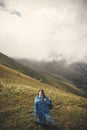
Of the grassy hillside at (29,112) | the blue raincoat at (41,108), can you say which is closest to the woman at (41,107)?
the blue raincoat at (41,108)

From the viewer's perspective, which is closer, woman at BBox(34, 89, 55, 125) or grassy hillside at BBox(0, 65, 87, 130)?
woman at BBox(34, 89, 55, 125)

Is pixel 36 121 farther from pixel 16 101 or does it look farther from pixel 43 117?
pixel 16 101

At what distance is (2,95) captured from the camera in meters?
30.2

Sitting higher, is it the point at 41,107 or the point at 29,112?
the point at 41,107

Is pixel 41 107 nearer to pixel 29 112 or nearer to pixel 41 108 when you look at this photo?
pixel 41 108

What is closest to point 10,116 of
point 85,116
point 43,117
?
point 43,117

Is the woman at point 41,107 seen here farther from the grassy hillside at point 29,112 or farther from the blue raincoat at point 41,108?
the grassy hillside at point 29,112

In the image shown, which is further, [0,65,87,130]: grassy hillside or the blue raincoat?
[0,65,87,130]: grassy hillside

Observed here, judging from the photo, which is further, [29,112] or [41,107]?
[29,112]

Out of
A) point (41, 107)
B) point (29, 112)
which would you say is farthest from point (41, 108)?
point (29, 112)

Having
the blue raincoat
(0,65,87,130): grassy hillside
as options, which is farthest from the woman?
(0,65,87,130): grassy hillside

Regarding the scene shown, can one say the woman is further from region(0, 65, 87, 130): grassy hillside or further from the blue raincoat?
region(0, 65, 87, 130): grassy hillside

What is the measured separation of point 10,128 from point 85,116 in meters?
8.82

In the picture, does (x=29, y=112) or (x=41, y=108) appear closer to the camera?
(x=41, y=108)
